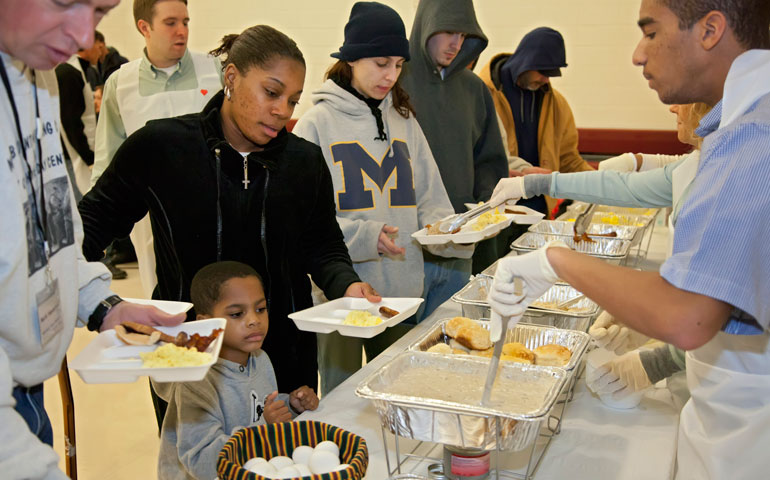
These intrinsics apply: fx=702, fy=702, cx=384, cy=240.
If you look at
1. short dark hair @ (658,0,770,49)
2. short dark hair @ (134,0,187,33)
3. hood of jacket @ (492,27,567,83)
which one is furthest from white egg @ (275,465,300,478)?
hood of jacket @ (492,27,567,83)

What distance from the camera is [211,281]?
57.0 inches

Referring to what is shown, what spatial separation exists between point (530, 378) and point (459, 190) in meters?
1.57

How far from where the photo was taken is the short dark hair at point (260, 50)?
152 cm

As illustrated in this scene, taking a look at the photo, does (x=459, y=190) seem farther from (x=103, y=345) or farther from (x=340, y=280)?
(x=103, y=345)

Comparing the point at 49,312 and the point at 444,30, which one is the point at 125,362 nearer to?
the point at 49,312

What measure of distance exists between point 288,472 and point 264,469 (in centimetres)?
3

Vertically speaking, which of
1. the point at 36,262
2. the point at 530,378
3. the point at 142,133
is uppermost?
the point at 142,133

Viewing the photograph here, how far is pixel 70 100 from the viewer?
4.38 metres

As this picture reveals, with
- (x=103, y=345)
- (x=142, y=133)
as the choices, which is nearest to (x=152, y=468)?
(x=142, y=133)

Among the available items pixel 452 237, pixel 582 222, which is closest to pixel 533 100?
pixel 582 222

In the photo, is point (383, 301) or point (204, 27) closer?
point (383, 301)

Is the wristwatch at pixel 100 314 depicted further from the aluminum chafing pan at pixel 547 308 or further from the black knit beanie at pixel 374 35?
the black knit beanie at pixel 374 35

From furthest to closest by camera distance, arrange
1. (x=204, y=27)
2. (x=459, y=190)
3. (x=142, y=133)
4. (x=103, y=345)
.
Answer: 1. (x=204, y=27)
2. (x=459, y=190)
3. (x=142, y=133)
4. (x=103, y=345)

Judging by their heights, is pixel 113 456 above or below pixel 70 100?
below
